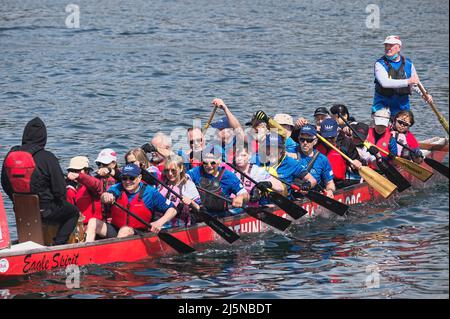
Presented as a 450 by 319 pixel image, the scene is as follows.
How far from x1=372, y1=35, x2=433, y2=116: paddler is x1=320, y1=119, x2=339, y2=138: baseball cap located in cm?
232

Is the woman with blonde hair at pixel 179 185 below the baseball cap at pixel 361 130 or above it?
below

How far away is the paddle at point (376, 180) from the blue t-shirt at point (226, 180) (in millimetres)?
2691

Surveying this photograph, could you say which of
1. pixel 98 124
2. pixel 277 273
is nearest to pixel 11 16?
pixel 98 124

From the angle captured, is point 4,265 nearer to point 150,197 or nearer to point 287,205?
point 150,197

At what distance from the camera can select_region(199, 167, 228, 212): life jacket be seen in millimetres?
17844

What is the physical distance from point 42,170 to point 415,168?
849 centimetres

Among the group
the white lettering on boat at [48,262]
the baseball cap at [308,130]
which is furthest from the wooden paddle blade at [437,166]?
the white lettering on boat at [48,262]

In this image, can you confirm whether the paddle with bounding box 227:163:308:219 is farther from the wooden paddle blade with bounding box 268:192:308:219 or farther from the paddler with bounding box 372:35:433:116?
the paddler with bounding box 372:35:433:116

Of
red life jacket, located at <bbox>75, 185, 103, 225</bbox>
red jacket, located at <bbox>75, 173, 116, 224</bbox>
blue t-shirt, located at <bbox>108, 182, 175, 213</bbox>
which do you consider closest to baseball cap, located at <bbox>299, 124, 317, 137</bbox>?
blue t-shirt, located at <bbox>108, 182, 175, 213</bbox>

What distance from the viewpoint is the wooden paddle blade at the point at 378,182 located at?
65.4ft

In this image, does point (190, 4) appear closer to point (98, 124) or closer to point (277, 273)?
point (98, 124)

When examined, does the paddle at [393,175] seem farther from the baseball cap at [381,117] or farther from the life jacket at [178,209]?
the life jacket at [178,209]

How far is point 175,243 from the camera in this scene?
16.9 meters
